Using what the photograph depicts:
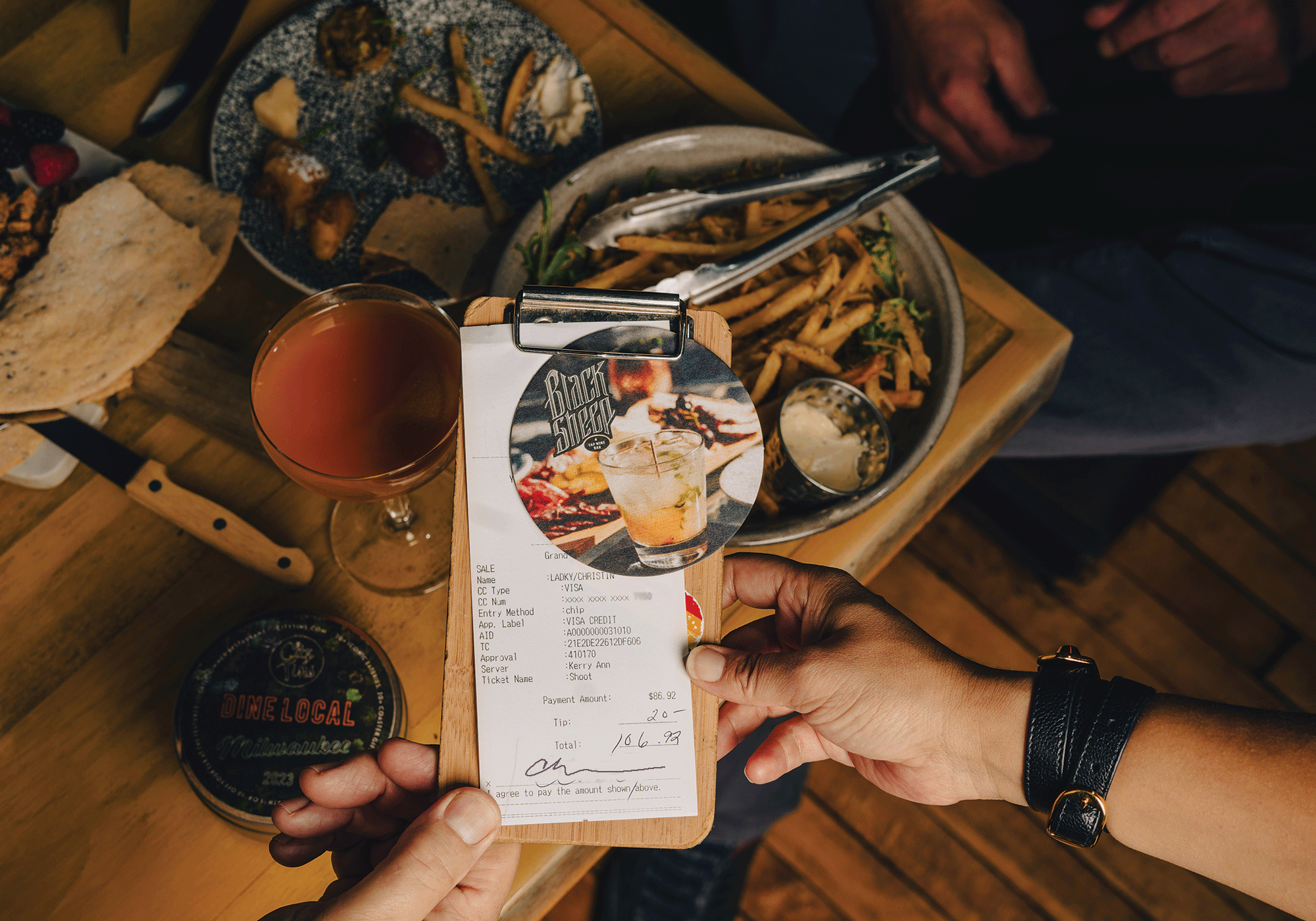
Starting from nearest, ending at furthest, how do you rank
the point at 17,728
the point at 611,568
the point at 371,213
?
1. the point at 611,568
2. the point at 17,728
3. the point at 371,213

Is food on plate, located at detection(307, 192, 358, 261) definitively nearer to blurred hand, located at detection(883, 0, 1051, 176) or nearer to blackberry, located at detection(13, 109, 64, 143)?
blackberry, located at detection(13, 109, 64, 143)

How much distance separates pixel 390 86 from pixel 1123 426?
1.60 meters

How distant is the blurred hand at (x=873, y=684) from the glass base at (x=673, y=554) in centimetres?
10

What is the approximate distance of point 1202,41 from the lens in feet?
5.25

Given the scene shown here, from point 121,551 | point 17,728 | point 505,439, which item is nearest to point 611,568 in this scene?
point 505,439

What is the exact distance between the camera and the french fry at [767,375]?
1.07m

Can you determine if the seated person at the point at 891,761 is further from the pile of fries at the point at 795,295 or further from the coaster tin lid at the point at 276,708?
the pile of fries at the point at 795,295

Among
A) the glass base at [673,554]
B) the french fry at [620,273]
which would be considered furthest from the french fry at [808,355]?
the glass base at [673,554]

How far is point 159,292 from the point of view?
3.73ft

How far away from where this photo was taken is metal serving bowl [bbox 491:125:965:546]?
1070mm

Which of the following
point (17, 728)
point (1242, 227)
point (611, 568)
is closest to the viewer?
point (611, 568)

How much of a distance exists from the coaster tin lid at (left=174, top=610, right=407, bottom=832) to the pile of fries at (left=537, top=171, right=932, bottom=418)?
2.02 feet

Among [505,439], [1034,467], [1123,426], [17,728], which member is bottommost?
[17,728]

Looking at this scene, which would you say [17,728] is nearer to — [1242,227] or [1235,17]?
[1242,227]
